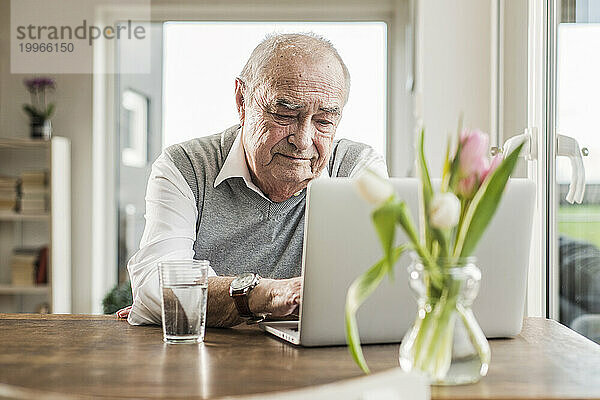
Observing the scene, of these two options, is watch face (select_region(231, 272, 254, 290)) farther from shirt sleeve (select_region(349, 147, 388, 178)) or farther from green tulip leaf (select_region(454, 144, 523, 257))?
shirt sleeve (select_region(349, 147, 388, 178))

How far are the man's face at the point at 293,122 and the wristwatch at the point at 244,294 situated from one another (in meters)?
0.55

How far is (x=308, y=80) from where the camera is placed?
5.81ft

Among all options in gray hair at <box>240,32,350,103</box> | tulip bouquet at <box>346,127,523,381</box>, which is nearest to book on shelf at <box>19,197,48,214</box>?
gray hair at <box>240,32,350,103</box>

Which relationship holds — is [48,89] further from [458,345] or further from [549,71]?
[458,345]

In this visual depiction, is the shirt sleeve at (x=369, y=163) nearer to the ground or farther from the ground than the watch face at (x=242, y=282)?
farther from the ground

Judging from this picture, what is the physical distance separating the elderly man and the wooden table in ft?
1.58

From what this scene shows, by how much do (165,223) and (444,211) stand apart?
915 millimetres

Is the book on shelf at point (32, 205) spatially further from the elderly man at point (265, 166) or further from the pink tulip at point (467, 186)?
the pink tulip at point (467, 186)

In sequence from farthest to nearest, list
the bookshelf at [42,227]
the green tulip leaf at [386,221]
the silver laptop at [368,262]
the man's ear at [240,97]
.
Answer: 1. the bookshelf at [42,227]
2. the man's ear at [240,97]
3. the silver laptop at [368,262]
4. the green tulip leaf at [386,221]

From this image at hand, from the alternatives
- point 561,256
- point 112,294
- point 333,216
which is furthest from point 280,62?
point 112,294

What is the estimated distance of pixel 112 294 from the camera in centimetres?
404

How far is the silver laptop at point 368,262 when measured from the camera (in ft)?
3.65

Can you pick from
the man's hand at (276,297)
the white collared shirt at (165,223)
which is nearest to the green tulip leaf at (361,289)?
the man's hand at (276,297)

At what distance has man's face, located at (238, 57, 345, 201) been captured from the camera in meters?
1.78
